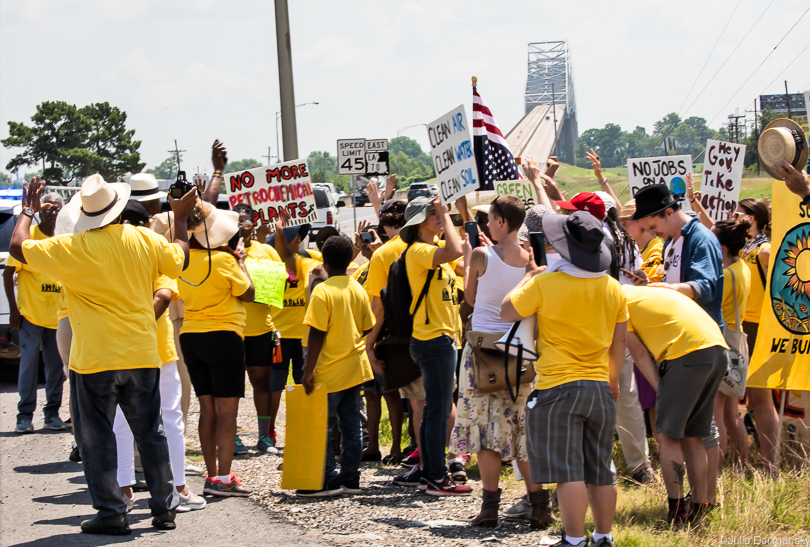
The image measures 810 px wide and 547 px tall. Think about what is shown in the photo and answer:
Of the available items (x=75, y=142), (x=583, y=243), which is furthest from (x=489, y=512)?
(x=75, y=142)

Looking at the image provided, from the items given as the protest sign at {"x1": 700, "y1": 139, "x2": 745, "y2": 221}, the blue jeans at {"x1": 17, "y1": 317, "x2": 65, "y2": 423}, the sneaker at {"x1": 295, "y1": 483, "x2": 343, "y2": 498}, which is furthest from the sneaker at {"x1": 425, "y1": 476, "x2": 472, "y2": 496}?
the protest sign at {"x1": 700, "y1": 139, "x2": 745, "y2": 221}

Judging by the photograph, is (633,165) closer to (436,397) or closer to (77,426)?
(436,397)

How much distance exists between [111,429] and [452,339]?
8.38ft

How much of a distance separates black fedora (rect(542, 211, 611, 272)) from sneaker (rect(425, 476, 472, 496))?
8.15ft

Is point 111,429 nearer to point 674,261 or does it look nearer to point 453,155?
point 453,155

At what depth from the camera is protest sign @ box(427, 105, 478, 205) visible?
690 centimetres

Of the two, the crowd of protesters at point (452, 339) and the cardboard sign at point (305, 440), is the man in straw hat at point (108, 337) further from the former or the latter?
the cardboard sign at point (305, 440)

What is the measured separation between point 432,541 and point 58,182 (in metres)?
63.9

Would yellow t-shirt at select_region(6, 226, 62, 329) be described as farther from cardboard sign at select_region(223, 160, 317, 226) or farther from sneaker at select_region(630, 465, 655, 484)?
sneaker at select_region(630, 465, 655, 484)

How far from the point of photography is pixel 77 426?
636cm

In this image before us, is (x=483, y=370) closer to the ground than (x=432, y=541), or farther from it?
farther from it

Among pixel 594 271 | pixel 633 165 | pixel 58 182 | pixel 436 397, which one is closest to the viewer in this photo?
pixel 594 271

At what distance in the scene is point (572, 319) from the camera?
4531mm

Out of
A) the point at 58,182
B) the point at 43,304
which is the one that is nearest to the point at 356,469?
the point at 43,304
